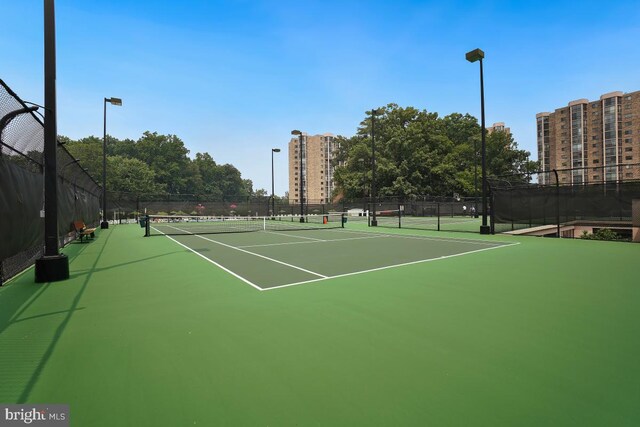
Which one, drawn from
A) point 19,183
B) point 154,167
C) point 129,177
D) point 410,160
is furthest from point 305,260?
point 154,167

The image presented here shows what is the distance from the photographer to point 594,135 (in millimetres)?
114812

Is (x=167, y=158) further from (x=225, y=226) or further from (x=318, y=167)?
(x=225, y=226)

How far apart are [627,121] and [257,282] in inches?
5614

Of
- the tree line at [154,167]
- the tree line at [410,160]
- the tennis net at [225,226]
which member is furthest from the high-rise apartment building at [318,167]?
the tennis net at [225,226]

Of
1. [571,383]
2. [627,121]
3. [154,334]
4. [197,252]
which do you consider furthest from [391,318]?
[627,121]

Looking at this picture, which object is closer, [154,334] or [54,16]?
[154,334]

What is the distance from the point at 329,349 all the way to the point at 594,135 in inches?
5821

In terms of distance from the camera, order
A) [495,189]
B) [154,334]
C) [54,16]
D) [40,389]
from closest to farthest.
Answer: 1. [40,389]
2. [154,334]
3. [54,16]
4. [495,189]

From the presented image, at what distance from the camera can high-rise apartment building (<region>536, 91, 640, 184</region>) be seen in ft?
340

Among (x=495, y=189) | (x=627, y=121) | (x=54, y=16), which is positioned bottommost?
(x=495, y=189)

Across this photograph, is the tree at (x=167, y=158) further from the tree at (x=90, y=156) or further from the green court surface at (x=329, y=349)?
the green court surface at (x=329, y=349)

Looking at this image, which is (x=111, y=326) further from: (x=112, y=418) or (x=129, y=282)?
(x=129, y=282)

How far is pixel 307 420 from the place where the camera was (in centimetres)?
229

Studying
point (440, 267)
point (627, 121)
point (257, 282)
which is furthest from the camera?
point (627, 121)
